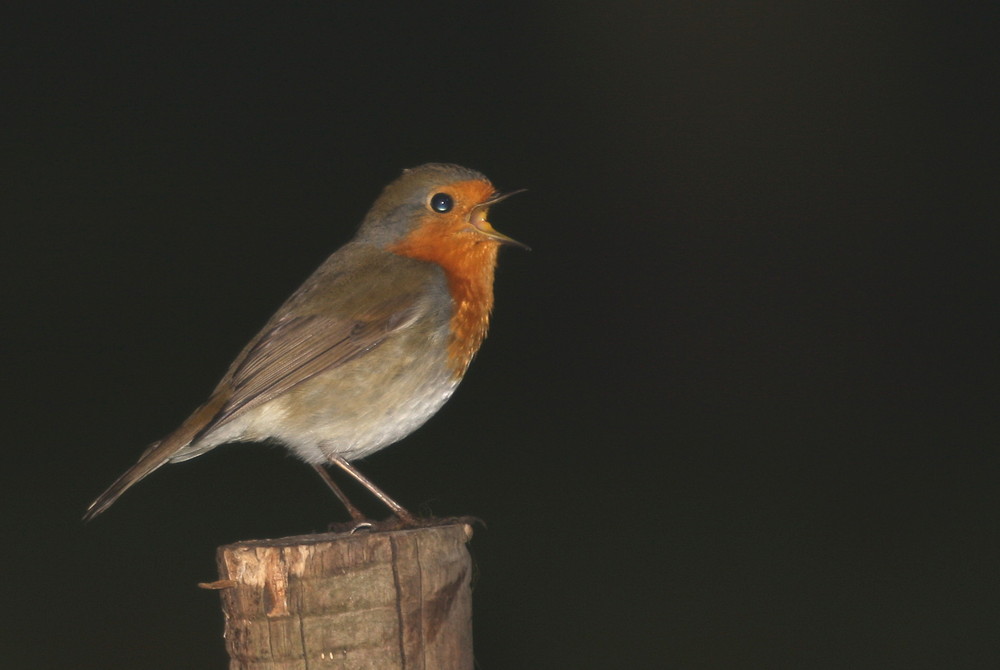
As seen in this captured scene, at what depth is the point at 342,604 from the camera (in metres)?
2.55

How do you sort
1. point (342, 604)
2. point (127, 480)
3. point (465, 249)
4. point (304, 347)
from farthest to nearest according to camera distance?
point (465, 249)
point (304, 347)
point (127, 480)
point (342, 604)

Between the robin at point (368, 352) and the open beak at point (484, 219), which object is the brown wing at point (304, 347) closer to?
the robin at point (368, 352)

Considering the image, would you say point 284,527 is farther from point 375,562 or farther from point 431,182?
point 375,562

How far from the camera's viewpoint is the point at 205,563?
25.2ft

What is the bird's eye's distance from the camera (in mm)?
3902

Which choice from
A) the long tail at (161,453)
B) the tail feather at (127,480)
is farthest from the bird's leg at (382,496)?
the tail feather at (127,480)

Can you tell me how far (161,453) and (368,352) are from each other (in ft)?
2.30

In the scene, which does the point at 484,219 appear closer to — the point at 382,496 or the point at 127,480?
the point at 382,496

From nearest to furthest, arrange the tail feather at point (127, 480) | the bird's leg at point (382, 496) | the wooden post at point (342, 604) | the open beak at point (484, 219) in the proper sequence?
the wooden post at point (342, 604) < the tail feather at point (127, 480) < the bird's leg at point (382, 496) < the open beak at point (484, 219)

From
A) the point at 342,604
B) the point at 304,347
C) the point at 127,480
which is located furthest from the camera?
the point at 304,347

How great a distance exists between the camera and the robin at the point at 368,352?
3.59 metres

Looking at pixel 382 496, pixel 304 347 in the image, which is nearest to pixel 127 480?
pixel 304 347

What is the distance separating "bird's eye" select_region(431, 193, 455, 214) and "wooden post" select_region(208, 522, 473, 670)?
1543 mm

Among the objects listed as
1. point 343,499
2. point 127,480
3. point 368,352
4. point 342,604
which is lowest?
point 342,604
